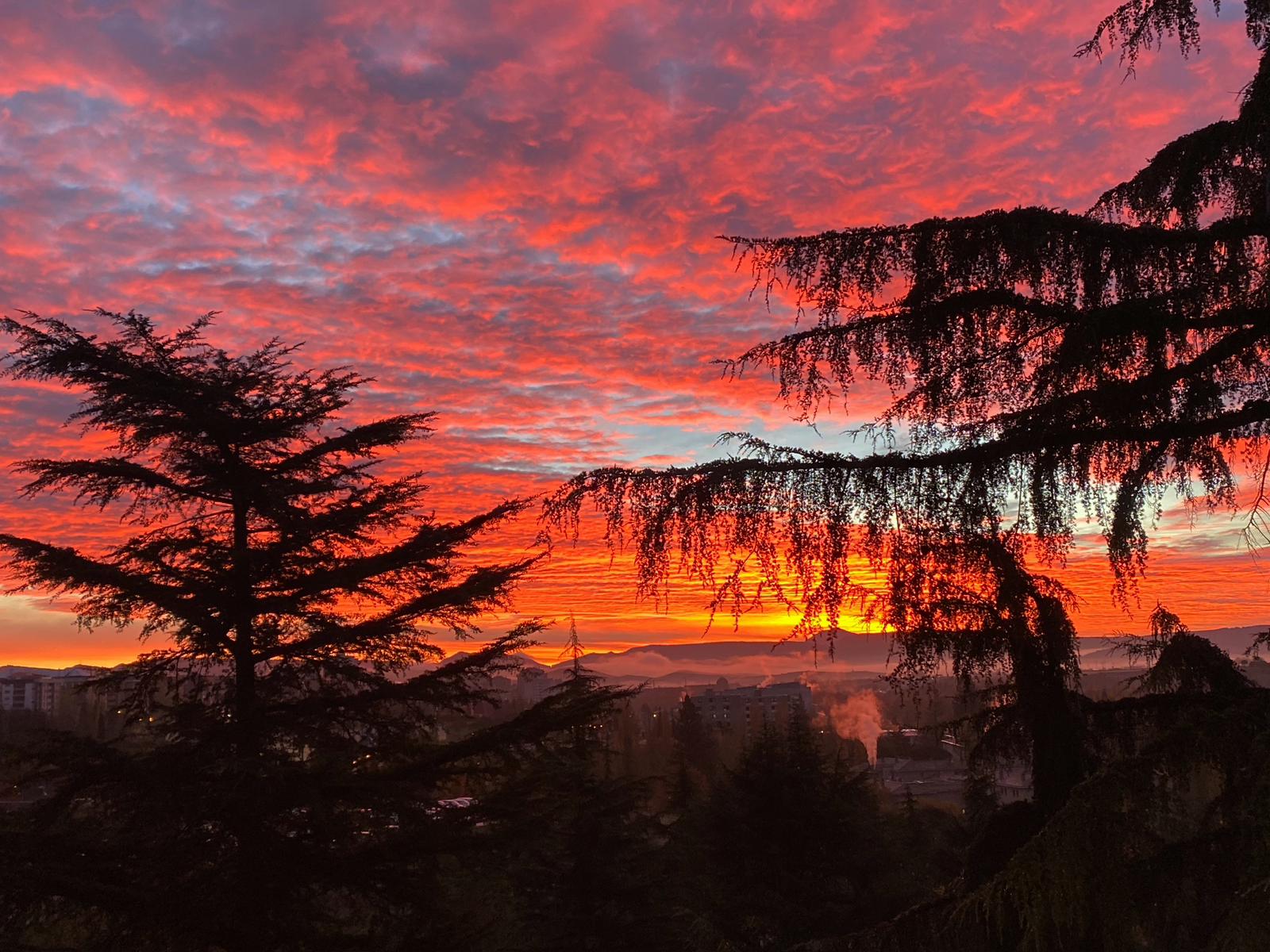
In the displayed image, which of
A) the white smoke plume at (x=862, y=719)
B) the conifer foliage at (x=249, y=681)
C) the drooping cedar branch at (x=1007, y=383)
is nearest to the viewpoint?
the drooping cedar branch at (x=1007, y=383)

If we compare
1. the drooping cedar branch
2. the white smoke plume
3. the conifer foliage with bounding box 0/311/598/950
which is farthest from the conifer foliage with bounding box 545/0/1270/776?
the white smoke plume

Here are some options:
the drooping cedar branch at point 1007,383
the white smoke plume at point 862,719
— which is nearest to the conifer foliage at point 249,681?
the drooping cedar branch at point 1007,383

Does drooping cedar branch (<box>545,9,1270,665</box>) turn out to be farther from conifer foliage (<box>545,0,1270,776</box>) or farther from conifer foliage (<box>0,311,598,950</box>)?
conifer foliage (<box>0,311,598,950</box>)

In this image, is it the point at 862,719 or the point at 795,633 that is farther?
the point at 862,719

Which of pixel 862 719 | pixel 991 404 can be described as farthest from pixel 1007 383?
pixel 862 719

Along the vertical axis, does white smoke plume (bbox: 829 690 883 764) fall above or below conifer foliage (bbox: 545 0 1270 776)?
below

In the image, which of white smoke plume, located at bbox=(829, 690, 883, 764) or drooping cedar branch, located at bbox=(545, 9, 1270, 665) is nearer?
drooping cedar branch, located at bbox=(545, 9, 1270, 665)

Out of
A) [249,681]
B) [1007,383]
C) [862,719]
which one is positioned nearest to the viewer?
[1007,383]

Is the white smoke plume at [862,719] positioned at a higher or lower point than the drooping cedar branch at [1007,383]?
lower

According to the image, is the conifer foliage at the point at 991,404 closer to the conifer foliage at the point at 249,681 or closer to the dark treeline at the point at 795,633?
the dark treeline at the point at 795,633

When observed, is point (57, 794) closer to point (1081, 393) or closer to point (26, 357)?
point (26, 357)

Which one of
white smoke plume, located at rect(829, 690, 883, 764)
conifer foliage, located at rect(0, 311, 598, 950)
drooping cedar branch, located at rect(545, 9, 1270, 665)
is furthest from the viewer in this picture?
white smoke plume, located at rect(829, 690, 883, 764)

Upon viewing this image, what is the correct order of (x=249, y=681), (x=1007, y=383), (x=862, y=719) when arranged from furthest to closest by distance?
1. (x=862, y=719)
2. (x=249, y=681)
3. (x=1007, y=383)

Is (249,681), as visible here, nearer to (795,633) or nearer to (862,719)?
(795,633)
